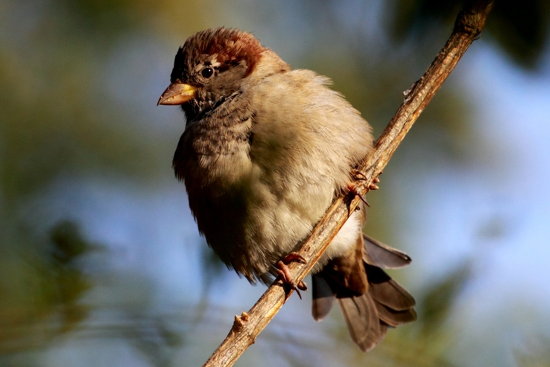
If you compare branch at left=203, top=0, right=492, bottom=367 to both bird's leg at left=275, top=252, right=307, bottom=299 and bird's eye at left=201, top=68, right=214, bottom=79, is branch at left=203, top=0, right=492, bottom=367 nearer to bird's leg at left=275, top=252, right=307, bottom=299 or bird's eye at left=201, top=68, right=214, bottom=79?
bird's leg at left=275, top=252, right=307, bottom=299

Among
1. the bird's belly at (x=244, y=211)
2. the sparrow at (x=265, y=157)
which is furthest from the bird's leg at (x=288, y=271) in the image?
the bird's belly at (x=244, y=211)

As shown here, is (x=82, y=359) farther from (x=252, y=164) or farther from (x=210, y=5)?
(x=210, y=5)

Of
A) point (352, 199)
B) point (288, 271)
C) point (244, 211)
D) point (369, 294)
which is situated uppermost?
point (352, 199)

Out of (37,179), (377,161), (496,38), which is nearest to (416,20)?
(496,38)

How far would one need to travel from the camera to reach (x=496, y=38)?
5.91ft

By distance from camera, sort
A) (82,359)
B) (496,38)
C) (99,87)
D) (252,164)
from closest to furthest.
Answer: (496,38)
(252,164)
(82,359)
(99,87)

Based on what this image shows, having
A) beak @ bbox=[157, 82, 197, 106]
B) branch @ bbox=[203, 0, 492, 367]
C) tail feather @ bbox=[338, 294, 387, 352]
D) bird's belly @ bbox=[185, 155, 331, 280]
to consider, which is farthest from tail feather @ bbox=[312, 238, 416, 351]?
beak @ bbox=[157, 82, 197, 106]

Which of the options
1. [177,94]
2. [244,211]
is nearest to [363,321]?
[244,211]

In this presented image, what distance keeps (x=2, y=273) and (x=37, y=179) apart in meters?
0.82

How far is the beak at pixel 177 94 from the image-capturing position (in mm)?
4871

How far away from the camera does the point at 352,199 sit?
3.77m

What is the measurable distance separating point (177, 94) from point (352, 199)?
1.66 metres

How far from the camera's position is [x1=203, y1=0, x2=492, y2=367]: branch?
2.93 metres

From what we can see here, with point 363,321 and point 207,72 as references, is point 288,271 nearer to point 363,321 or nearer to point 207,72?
point 363,321
